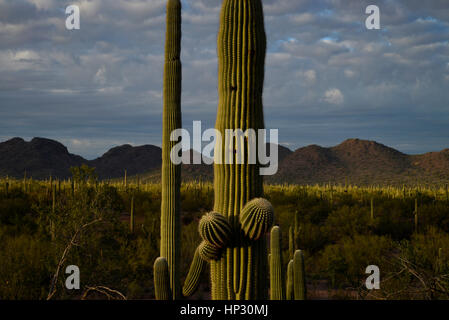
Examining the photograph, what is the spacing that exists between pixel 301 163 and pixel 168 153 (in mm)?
75591

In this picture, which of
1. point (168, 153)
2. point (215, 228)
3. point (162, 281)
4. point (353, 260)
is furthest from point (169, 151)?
point (353, 260)

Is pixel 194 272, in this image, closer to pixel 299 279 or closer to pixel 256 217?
pixel 299 279

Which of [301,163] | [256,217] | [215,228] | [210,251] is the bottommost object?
[210,251]

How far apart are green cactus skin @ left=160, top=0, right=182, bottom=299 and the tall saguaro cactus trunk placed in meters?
4.33

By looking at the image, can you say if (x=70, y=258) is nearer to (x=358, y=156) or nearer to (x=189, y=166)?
(x=189, y=166)

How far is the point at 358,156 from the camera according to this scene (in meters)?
83.1

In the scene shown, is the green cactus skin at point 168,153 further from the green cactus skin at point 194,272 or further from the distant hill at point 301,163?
the distant hill at point 301,163

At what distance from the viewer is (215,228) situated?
467 cm

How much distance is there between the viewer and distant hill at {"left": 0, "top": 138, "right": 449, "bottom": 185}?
72.6 meters

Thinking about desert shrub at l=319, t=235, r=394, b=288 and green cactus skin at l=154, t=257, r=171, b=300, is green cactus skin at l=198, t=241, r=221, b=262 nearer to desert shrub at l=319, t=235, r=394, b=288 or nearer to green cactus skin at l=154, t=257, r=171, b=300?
green cactus skin at l=154, t=257, r=171, b=300

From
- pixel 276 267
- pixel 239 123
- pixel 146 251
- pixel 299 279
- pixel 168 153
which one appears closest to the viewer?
pixel 239 123

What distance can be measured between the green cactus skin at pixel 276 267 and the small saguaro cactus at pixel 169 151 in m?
3.84

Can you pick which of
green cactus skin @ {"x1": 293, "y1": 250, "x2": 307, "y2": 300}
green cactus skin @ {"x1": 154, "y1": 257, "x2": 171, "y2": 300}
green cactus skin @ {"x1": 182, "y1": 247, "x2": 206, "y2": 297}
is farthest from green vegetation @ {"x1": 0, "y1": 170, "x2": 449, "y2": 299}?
green cactus skin @ {"x1": 154, "y1": 257, "x2": 171, "y2": 300}
